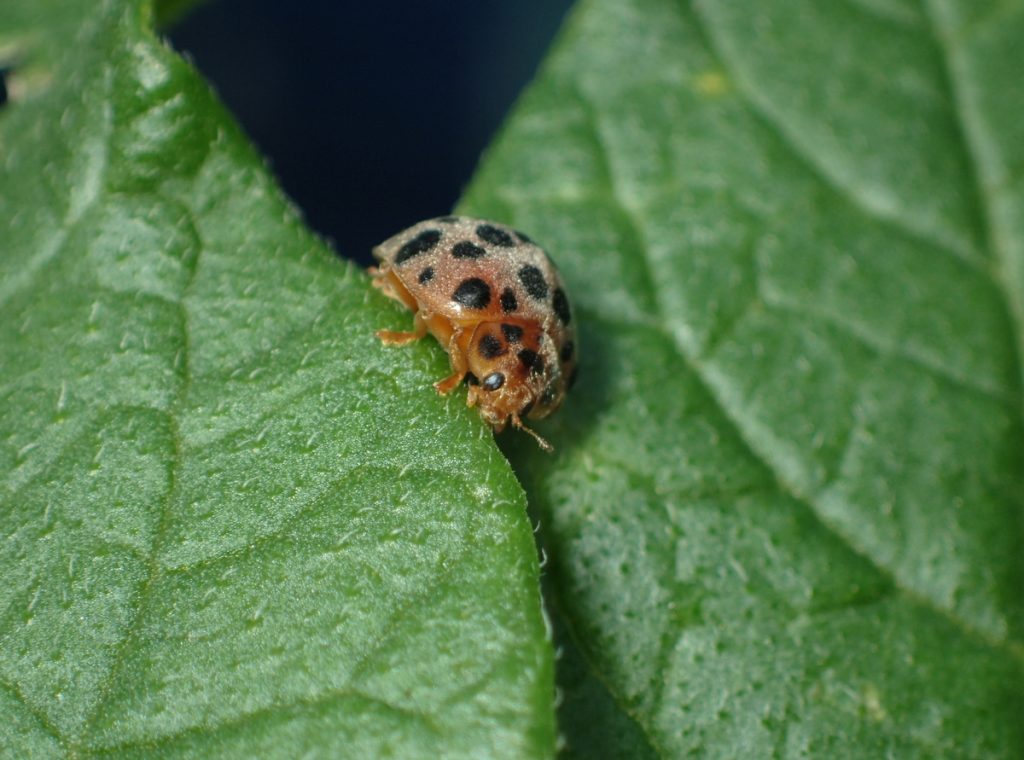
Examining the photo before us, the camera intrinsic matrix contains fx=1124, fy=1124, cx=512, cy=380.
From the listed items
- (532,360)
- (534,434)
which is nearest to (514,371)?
(532,360)

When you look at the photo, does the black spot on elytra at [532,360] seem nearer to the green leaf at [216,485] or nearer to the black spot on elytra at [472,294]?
the black spot on elytra at [472,294]

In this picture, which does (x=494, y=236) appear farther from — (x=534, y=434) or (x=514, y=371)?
(x=534, y=434)

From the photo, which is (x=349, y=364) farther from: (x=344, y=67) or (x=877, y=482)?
(x=344, y=67)

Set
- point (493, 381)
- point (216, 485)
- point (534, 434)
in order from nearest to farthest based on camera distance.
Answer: point (216, 485), point (493, 381), point (534, 434)

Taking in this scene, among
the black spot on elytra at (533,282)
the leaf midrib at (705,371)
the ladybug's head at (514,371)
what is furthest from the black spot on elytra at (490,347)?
the leaf midrib at (705,371)

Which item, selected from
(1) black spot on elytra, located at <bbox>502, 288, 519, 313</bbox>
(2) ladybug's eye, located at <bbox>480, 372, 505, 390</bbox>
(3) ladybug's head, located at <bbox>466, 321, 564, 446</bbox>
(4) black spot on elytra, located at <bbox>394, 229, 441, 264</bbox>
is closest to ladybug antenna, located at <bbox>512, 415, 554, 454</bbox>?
(3) ladybug's head, located at <bbox>466, 321, 564, 446</bbox>

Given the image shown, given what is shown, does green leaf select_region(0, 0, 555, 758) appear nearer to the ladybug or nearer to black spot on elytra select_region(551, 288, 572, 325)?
the ladybug

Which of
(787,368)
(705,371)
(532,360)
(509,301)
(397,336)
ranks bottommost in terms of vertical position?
(787,368)
